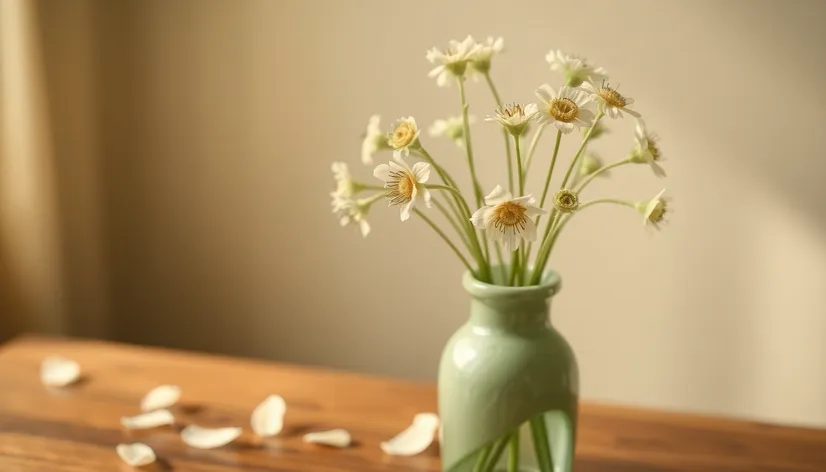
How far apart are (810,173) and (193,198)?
1.10 metres

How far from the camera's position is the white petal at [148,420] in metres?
1.04

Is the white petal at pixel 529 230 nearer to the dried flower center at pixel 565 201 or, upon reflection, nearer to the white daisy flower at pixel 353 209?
the dried flower center at pixel 565 201

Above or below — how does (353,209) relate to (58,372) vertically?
above

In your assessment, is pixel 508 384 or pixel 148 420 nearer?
pixel 508 384

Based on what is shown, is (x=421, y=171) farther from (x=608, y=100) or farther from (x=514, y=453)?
(x=514, y=453)

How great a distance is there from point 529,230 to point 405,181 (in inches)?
4.8

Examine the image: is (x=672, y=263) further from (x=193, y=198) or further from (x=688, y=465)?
(x=193, y=198)

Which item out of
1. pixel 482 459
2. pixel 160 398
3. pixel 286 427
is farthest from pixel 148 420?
pixel 482 459

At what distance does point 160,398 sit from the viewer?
1.11 m

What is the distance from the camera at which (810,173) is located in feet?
4.27

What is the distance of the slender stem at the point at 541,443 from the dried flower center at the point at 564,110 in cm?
32

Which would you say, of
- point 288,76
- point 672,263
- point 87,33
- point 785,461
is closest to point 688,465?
point 785,461

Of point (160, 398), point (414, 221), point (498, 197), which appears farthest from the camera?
point (414, 221)

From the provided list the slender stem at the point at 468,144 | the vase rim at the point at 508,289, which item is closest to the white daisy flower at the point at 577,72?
the slender stem at the point at 468,144
